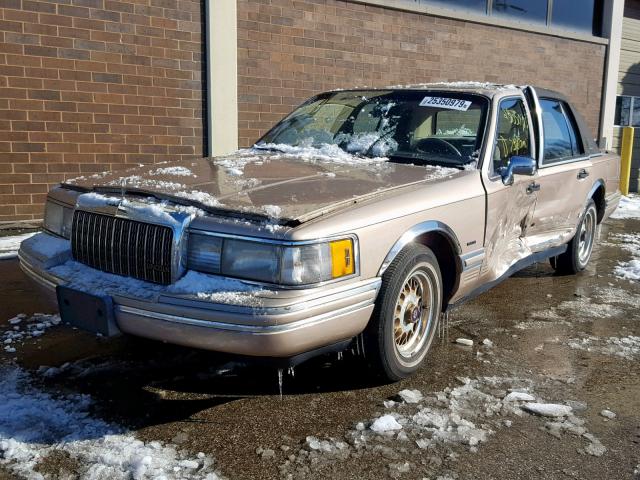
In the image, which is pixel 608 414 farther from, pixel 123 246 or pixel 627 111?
pixel 627 111

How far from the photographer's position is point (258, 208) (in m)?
2.91

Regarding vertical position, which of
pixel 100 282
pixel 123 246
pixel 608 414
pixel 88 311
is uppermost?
pixel 123 246

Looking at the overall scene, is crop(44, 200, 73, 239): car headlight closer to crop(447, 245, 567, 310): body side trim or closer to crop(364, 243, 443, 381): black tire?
crop(364, 243, 443, 381): black tire

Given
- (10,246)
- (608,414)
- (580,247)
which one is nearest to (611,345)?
(608,414)

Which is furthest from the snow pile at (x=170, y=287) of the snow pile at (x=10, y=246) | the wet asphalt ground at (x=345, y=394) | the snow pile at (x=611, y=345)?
the snow pile at (x=10, y=246)

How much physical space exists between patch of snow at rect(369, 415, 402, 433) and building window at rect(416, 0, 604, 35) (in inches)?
373

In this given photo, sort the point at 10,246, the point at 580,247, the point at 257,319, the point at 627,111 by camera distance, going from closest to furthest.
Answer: the point at 257,319 < the point at 580,247 < the point at 10,246 < the point at 627,111

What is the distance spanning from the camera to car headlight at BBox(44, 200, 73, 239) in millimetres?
3543

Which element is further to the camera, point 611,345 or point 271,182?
point 611,345

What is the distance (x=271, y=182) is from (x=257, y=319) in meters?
1.00

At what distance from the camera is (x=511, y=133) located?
462cm

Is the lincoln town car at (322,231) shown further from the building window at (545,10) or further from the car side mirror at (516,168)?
the building window at (545,10)

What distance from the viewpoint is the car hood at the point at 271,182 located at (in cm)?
298

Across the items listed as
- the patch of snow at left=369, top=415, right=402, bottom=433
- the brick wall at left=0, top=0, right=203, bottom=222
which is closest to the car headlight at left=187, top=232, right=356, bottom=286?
the patch of snow at left=369, top=415, right=402, bottom=433
